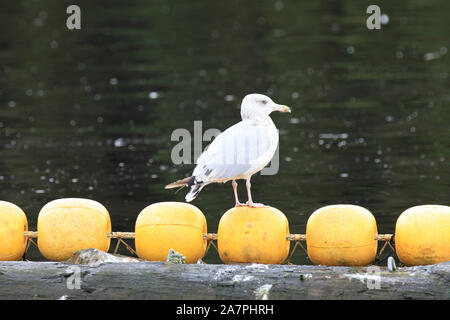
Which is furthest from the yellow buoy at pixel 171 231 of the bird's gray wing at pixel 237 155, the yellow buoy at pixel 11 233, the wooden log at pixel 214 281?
the yellow buoy at pixel 11 233

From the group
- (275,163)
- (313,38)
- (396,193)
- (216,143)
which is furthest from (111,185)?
(313,38)

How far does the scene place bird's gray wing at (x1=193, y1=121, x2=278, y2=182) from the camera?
7066mm

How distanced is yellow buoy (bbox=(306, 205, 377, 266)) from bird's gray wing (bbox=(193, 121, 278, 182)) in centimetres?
75

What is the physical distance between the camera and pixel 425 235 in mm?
6980

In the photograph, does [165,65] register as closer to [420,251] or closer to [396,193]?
[396,193]

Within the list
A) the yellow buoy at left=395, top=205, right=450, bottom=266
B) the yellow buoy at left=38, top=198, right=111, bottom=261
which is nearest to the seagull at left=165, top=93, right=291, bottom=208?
the yellow buoy at left=38, top=198, right=111, bottom=261

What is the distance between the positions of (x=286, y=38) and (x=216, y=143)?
1749 cm

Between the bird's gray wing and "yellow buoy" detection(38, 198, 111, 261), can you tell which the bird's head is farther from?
"yellow buoy" detection(38, 198, 111, 261)

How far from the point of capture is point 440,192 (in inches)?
424

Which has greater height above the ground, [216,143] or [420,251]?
[216,143]

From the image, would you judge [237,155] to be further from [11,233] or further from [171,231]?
[11,233]

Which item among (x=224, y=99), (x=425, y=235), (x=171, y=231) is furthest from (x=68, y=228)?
(x=224, y=99)
